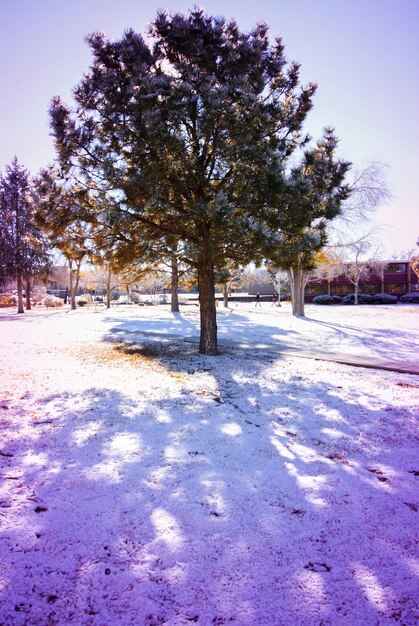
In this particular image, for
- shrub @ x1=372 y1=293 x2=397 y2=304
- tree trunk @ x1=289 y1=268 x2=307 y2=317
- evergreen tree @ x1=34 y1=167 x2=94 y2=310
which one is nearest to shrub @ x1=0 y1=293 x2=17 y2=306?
tree trunk @ x1=289 y1=268 x2=307 y2=317

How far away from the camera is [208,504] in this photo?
2.98 metres

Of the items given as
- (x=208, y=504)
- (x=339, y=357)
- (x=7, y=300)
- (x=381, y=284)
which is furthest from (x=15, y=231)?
(x=381, y=284)

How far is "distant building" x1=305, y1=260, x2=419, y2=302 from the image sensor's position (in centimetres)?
5178

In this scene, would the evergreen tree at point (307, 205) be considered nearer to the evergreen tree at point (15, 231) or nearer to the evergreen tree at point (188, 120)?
the evergreen tree at point (188, 120)

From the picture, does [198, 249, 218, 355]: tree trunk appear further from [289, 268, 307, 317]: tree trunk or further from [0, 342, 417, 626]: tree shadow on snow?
[289, 268, 307, 317]: tree trunk

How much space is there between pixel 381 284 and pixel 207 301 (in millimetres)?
49910

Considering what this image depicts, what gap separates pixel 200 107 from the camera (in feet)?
24.0

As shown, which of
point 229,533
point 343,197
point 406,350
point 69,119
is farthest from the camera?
point 406,350

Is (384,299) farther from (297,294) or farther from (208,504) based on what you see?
(208,504)

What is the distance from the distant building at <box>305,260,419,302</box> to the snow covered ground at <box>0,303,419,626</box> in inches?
1899

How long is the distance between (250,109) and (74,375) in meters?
6.93

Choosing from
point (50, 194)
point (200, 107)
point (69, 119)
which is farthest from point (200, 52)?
point (50, 194)

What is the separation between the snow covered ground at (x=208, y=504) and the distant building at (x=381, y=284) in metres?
48.2

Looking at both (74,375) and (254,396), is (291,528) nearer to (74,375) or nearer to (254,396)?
(254,396)
